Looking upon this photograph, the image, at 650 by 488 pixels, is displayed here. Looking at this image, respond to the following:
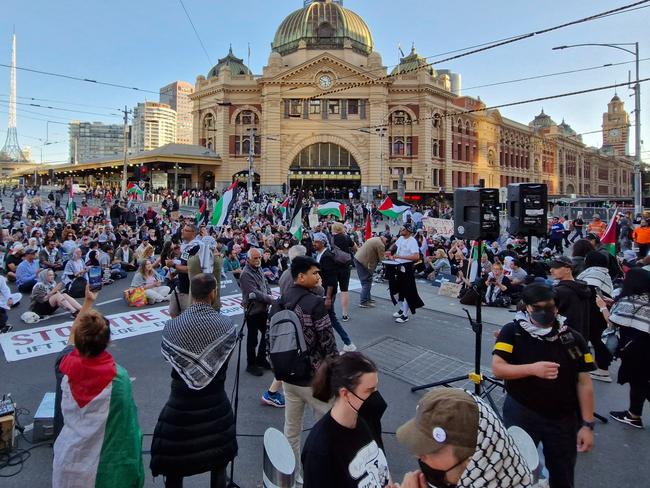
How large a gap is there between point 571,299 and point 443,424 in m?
3.61

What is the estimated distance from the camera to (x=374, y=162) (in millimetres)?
51594

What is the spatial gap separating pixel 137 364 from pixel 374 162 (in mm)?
46575

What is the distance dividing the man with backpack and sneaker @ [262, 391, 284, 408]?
146cm

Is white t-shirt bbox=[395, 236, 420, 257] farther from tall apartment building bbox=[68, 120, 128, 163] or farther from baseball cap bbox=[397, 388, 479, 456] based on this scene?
tall apartment building bbox=[68, 120, 128, 163]

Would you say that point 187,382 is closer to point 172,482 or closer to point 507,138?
point 172,482

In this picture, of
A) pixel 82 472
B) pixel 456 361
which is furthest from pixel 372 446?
pixel 456 361

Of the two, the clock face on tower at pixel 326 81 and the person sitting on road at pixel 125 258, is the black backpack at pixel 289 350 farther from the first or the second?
the clock face on tower at pixel 326 81

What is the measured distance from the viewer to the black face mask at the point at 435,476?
2.04 metres

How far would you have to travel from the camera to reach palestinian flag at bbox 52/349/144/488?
119 inches

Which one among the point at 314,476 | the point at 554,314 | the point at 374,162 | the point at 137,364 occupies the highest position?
the point at 374,162

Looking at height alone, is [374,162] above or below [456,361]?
above

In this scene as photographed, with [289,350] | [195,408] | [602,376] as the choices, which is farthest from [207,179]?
[195,408]

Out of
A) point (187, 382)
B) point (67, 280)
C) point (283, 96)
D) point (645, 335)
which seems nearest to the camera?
point (187, 382)

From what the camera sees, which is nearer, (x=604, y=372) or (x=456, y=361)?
(x=604, y=372)
